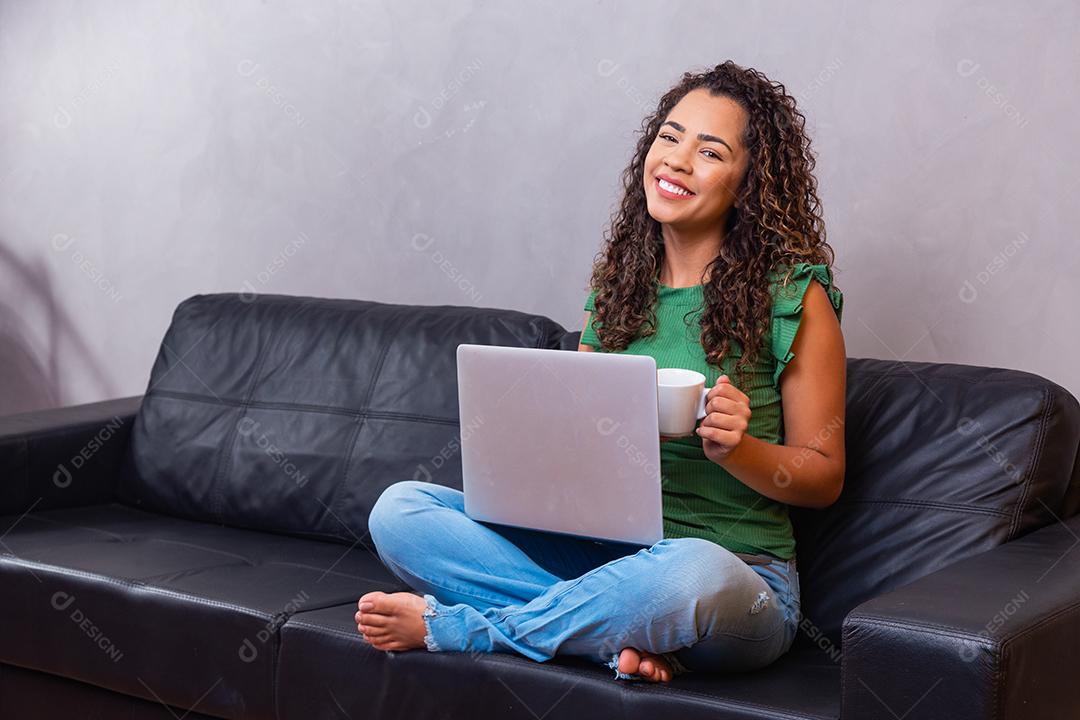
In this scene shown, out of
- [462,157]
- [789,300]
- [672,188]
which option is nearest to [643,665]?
[789,300]

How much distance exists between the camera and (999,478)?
197 centimetres

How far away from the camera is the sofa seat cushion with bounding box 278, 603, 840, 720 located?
1.69m

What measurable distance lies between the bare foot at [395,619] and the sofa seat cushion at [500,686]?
3 centimetres

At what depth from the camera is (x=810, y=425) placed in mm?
1968

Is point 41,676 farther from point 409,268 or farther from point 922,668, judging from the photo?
point 922,668

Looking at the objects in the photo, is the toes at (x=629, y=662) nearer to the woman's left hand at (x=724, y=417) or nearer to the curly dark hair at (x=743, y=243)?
the woman's left hand at (x=724, y=417)

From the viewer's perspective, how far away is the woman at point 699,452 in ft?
5.81

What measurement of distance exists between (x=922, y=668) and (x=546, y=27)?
5.91ft

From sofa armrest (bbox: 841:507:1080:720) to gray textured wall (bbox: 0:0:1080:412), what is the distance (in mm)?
812

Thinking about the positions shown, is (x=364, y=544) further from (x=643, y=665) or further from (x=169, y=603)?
(x=643, y=665)

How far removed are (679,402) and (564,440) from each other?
0.18 metres

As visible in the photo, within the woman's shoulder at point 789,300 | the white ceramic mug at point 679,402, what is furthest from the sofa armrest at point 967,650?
the woman's shoulder at point 789,300

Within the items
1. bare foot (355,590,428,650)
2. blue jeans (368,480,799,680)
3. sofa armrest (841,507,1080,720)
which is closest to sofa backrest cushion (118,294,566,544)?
blue jeans (368,480,799,680)

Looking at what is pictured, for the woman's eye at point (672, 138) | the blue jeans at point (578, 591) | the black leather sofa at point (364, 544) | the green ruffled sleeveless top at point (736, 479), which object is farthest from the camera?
the woman's eye at point (672, 138)
